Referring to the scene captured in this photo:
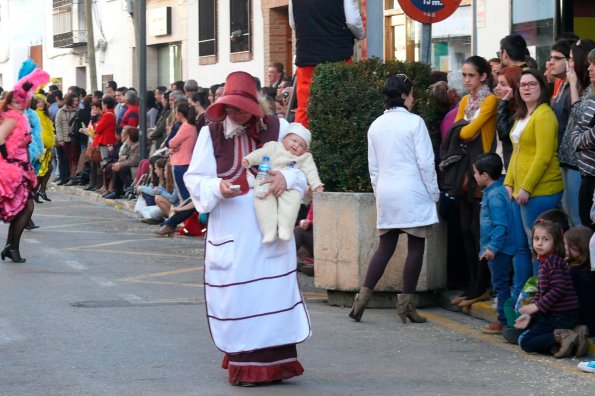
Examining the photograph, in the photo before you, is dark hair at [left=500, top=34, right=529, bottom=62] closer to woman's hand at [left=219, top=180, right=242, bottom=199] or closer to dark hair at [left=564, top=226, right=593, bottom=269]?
dark hair at [left=564, top=226, right=593, bottom=269]

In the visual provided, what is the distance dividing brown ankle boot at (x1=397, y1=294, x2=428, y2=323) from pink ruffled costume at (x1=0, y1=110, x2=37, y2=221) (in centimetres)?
569

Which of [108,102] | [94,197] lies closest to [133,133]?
[94,197]

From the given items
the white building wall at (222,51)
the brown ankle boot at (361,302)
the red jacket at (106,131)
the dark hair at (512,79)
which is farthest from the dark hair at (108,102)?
the dark hair at (512,79)

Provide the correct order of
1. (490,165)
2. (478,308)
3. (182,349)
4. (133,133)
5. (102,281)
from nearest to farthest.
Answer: (182,349), (490,165), (478,308), (102,281), (133,133)

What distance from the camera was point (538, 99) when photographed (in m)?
9.78

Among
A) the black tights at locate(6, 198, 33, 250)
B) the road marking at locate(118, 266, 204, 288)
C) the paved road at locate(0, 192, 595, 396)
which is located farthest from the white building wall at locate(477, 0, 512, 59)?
the black tights at locate(6, 198, 33, 250)

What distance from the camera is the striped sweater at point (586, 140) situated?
8.88m

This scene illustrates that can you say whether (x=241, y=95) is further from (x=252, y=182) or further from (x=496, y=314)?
(x=496, y=314)

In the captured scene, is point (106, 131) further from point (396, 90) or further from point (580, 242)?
point (580, 242)

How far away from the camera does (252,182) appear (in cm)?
802

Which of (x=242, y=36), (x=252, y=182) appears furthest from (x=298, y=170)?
(x=242, y=36)

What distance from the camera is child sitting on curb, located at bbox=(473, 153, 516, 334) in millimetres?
9734

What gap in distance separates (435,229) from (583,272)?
228cm

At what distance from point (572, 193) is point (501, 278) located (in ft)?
2.64
